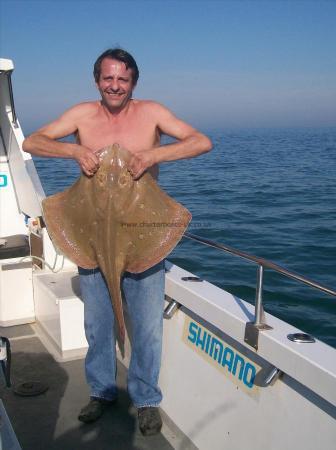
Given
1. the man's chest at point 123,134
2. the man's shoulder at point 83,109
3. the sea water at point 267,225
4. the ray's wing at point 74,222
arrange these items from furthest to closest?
the sea water at point 267,225 → the man's shoulder at point 83,109 → the man's chest at point 123,134 → the ray's wing at point 74,222

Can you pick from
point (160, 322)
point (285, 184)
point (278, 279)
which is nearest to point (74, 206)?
point (160, 322)

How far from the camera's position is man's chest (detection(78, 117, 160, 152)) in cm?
312

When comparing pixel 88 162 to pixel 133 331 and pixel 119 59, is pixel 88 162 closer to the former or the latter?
pixel 119 59

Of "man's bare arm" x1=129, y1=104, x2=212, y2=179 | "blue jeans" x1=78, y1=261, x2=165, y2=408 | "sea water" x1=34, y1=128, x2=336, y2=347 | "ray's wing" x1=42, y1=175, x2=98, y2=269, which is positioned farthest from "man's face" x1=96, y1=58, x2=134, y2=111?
"sea water" x1=34, y1=128, x2=336, y2=347

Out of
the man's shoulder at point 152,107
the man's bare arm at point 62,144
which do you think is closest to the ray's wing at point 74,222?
the man's bare arm at point 62,144

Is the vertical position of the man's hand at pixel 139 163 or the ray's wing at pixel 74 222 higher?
the man's hand at pixel 139 163

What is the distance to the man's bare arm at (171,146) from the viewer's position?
109 inches

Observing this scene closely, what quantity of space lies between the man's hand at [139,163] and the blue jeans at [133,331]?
0.74 meters

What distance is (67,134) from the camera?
323 centimetres

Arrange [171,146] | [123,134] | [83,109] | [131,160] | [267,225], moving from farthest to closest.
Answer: [267,225] → [83,109] → [123,134] → [171,146] → [131,160]

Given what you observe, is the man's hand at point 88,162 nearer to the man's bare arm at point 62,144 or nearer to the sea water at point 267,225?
the man's bare arm at point 62,144

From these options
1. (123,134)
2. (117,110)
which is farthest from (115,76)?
(123,134)

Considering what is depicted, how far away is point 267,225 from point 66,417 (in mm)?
8672

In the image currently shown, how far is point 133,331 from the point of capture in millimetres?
3465
